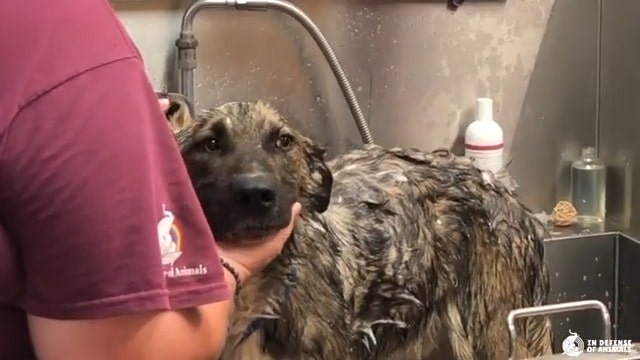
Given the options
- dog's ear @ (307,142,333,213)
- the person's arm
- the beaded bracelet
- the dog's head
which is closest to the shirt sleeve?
the person's arm

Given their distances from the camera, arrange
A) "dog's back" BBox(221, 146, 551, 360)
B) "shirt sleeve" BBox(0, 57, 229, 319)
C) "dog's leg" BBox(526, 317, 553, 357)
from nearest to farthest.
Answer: "shirt sleeve" BBox(0, 57, 229, 319) → "dog's back" BBox(221, 146, 551, 360) → "dog's leg" BBox(526, 317, 553, 357)

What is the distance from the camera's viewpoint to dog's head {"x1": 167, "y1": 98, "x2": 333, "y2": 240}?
141 cm

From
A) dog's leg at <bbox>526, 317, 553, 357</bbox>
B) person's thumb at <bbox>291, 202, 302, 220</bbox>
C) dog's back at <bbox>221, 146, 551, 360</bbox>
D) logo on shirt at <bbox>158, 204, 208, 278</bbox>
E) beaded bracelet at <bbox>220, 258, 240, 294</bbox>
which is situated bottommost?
dog's leg at <bbox>526, 317, 553, 357</bbox>

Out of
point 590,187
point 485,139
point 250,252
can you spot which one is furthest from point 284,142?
point 590,187

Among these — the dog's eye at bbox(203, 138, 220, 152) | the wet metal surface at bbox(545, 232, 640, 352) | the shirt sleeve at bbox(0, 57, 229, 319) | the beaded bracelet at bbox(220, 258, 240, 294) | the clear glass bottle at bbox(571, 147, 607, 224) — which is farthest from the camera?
the clear glass bottle at bbox(571, 147, 607, 224)

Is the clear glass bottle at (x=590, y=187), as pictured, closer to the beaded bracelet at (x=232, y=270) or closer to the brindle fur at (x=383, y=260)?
the brindle fur at (x=383, y=260)

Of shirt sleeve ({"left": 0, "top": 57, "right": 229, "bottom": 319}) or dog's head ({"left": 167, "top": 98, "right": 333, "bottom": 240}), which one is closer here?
shirt sleeve ({"left": 0, "top": 57, "right": 229, "bottom": 319})

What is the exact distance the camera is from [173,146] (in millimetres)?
775

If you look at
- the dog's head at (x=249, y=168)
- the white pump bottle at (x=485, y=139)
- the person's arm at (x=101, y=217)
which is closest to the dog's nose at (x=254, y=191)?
the dog's head at (x=249, y=168)

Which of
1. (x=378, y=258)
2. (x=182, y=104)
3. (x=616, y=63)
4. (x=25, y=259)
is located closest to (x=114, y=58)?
(x=25, y=259)

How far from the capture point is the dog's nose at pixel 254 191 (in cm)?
142

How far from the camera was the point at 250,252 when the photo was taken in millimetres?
1304

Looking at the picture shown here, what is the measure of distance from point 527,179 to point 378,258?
661 millimetres

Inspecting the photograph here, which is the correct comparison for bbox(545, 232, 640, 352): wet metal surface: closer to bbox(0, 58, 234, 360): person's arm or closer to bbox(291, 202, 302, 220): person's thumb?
bbox(291, 202, 302, 220): person's thumb
